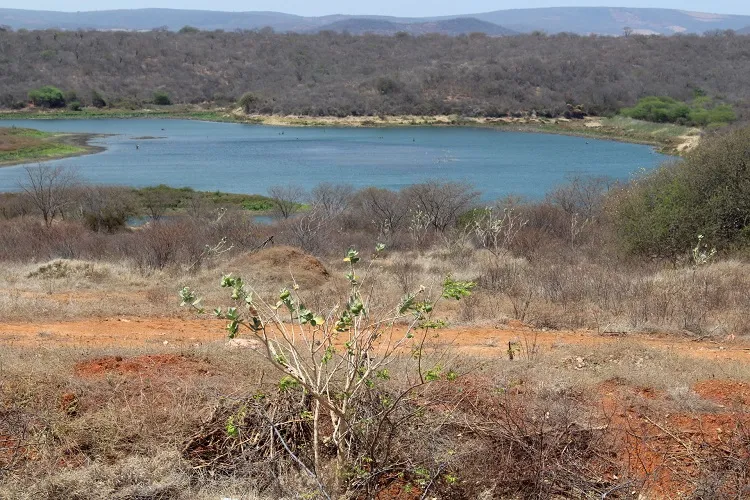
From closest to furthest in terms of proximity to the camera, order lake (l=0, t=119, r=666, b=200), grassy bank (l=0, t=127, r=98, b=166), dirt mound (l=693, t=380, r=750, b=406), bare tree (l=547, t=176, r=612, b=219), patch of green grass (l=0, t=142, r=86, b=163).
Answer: dirt mound (l=693, t=380, r=750, b=406) < bare tree (l=547, t=176, r=612, b=219) < lake (l=0, t=119, r=666, b=200) < patch of green grass (l=0, t=142, r=86, b=163) < grassy bank (l=0, t=127, r=98, b=166)

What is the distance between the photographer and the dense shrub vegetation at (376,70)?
364 ft

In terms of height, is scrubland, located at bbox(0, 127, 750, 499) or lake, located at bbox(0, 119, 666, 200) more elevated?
scrubland, located at bbox(0, 127, 750, 499)

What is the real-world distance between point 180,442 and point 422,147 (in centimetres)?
6824

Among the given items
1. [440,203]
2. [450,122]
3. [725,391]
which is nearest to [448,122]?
[450,122]

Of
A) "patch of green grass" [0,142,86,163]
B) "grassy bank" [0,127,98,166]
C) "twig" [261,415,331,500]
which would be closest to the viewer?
"twig" [261,415,331,500]

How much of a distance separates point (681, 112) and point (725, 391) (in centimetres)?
9469

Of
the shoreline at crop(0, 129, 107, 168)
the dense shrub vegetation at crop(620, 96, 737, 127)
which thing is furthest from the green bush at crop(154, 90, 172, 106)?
the dense shrub vegetation at crop(620, 96, 737, 127)

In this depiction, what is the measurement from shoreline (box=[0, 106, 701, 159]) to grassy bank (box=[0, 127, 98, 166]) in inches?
106

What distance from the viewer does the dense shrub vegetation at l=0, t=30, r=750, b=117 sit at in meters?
111

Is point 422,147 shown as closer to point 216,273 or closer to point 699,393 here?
point 216,273

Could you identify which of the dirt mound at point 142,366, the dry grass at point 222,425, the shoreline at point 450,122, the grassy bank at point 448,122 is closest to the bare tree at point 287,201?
the dirt mound at point 142,366

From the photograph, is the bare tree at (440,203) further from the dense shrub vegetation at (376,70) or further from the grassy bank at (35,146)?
the dense shrub vegetation at (376,70)

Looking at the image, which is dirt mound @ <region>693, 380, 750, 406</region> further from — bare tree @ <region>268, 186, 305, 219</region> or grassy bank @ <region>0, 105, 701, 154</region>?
grassy bank @ <region>0, 105, 701, 154</region>

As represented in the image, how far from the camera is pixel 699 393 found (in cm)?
666
